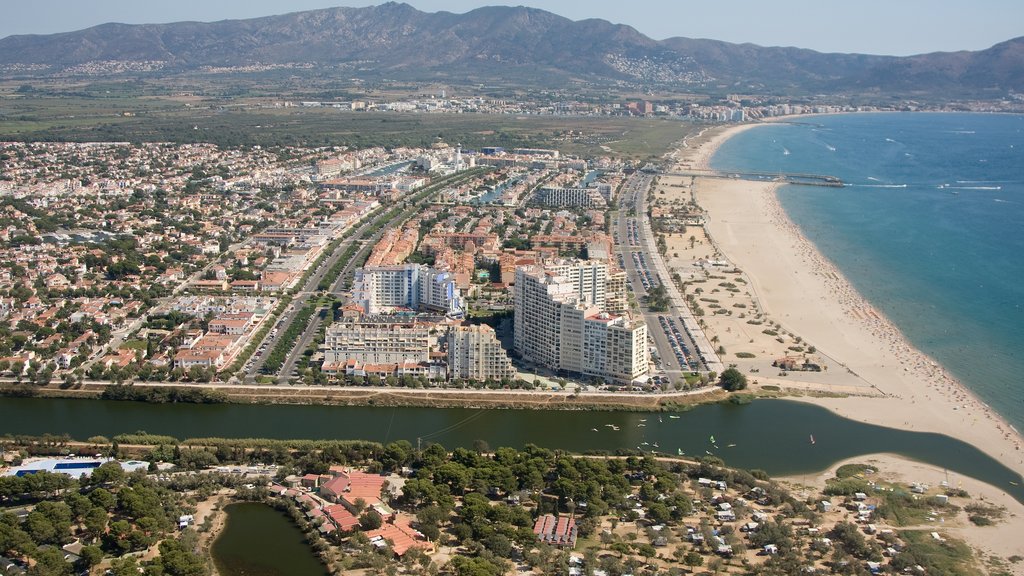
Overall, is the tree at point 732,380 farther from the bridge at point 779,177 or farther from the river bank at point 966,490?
the bridge at point 779,177

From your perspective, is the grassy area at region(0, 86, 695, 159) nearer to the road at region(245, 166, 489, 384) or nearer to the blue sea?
the blue sea

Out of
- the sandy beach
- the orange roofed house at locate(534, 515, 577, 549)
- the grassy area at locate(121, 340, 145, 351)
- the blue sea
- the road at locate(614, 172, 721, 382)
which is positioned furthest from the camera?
the blue sea

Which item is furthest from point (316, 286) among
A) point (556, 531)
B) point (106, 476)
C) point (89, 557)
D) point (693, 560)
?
point (693, 560)

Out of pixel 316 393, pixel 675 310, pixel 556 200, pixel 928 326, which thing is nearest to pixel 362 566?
pixel 316 393

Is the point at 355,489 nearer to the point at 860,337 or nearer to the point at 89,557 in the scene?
the point at 89,557

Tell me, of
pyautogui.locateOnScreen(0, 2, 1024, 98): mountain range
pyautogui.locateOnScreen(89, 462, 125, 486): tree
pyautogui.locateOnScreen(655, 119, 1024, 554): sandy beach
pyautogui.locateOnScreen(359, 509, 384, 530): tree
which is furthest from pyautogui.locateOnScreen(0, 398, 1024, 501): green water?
pyautogui.locateOnScreen(0, 2, 1024, 98): mountain range
